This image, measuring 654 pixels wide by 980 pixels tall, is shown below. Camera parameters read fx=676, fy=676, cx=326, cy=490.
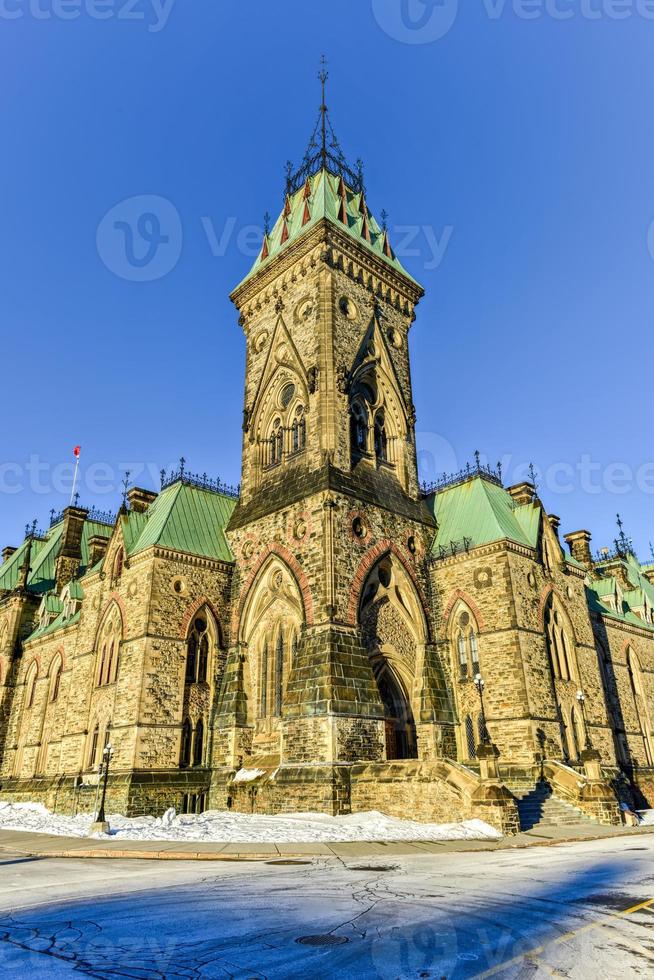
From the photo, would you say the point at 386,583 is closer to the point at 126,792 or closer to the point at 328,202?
the point at 126,792

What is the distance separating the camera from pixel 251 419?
32.8m

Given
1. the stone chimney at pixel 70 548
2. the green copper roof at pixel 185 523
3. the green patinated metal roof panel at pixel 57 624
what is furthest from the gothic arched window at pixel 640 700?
the stone chimney at pixel 70 548

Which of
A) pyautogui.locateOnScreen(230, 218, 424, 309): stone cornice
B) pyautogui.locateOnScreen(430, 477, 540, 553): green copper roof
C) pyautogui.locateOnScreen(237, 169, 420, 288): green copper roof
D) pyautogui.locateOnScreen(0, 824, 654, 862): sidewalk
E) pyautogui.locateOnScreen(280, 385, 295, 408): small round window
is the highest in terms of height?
pyautogui.locateOnScreen(237, 169, 420, 288): green copper roof

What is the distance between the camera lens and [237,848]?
1527 centimetres

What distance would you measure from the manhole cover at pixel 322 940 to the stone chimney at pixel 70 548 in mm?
38650

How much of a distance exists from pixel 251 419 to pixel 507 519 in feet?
42.3

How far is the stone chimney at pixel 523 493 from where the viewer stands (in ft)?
110

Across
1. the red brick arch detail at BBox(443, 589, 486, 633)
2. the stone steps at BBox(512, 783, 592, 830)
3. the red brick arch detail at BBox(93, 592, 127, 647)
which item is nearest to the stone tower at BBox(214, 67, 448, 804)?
the red brick arch detail at BBox(443, 589, 486, 633)

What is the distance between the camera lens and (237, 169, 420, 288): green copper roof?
33625 mm

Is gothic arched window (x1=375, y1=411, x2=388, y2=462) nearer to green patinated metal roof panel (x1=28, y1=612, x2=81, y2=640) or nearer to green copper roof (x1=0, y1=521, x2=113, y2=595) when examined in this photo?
green patinated metal roof panel (x1=28, y1=612, x2=81, y2=640)

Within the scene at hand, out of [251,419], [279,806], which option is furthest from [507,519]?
[279,806]

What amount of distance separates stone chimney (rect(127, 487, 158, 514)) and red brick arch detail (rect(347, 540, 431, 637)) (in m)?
13.8

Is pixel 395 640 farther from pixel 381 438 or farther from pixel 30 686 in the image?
pixel 30 686

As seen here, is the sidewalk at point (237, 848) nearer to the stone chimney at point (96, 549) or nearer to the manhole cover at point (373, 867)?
the manhole cover at point (373, 867)
